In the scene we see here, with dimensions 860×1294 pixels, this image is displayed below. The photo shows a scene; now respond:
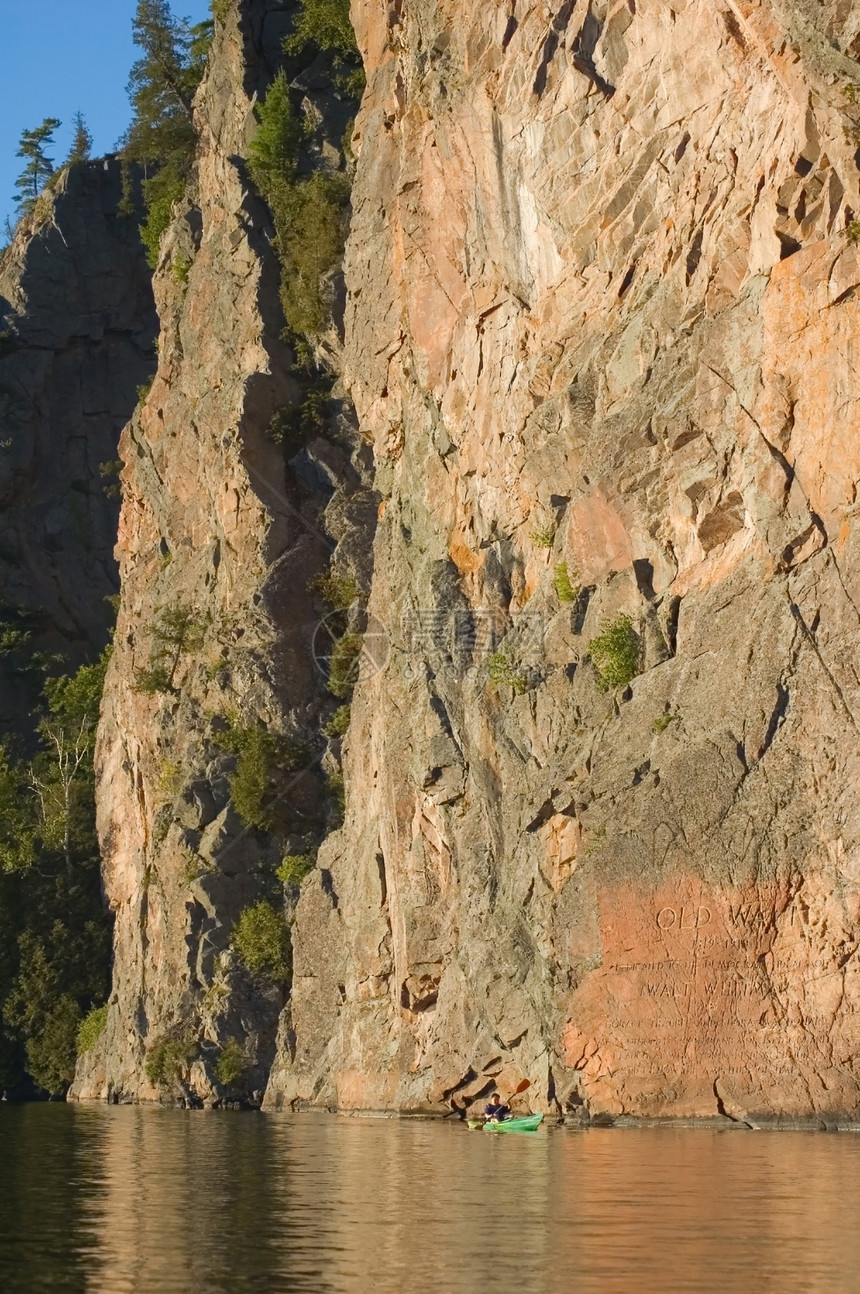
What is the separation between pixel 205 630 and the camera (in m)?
66.4

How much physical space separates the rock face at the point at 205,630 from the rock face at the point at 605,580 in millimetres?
5243

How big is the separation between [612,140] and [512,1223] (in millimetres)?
32827

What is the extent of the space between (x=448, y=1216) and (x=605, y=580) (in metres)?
24.1

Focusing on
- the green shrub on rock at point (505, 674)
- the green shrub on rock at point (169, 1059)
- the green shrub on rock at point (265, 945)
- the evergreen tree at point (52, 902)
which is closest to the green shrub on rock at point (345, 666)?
the green shrub on rock at point (265, 945)

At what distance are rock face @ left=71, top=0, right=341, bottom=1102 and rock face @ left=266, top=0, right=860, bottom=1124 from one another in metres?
5.24

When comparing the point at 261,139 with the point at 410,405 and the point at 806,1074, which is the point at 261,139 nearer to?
the point at 410,405

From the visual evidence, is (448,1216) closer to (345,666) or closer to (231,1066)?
(231,1066)

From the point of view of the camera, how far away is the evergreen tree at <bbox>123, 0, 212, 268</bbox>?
8019 centimetres

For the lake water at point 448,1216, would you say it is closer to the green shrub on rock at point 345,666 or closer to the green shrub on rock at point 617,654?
the green shrub on rock at point 617,654

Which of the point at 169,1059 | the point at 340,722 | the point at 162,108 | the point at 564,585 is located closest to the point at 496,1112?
the point at 564,585

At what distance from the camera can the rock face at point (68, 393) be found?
89.6 meters

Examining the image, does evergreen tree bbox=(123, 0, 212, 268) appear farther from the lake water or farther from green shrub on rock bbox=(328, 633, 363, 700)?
the lake water

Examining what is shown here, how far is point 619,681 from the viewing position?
4147 centimetres

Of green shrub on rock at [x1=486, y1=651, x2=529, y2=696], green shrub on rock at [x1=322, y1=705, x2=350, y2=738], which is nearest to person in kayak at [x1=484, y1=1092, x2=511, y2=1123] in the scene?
green shrub on rock at [x1=486, y1=651, x2=529, y2=696]
